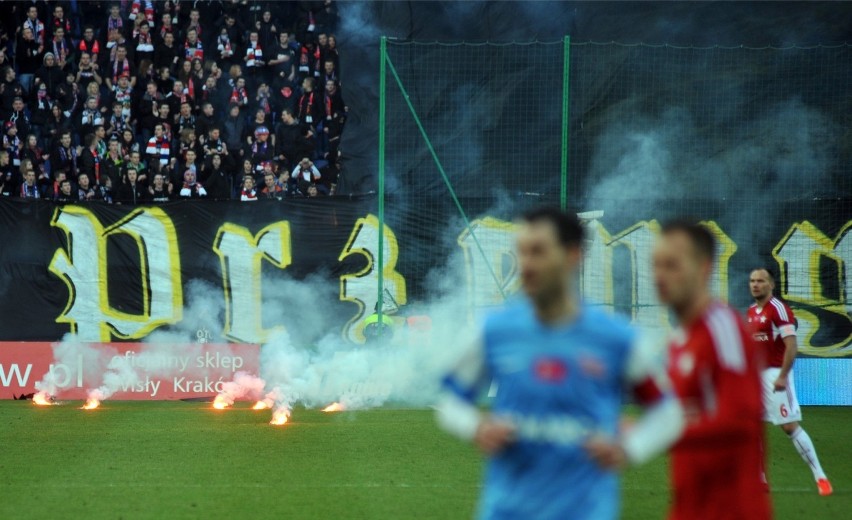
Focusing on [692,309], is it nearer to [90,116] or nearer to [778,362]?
[778,362]

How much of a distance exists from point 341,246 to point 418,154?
190cm

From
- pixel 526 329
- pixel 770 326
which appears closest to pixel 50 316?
pixel 770 326

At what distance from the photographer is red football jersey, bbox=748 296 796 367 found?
945 cm

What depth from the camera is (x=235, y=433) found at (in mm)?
12734

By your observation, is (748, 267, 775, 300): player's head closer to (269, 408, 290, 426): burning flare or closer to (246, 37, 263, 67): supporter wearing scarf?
(269, 408, 290, 426): burning flare

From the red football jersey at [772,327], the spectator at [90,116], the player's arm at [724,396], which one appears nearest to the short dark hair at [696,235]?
the player's arm at [724,396]

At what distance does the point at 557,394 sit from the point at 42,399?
46.0 ft

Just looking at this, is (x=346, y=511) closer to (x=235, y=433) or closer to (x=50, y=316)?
(x=235, y=433)

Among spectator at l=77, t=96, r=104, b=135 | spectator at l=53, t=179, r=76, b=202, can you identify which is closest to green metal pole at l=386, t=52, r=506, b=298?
spectator at l=77, t=96, r=104, b=135

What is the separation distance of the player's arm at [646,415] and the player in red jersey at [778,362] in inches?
221

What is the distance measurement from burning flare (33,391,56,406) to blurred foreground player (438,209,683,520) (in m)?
13.6

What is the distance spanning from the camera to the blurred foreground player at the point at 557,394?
146 inches

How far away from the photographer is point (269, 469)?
1014 centimetres

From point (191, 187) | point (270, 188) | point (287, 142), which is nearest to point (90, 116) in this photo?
point (191, 187)
